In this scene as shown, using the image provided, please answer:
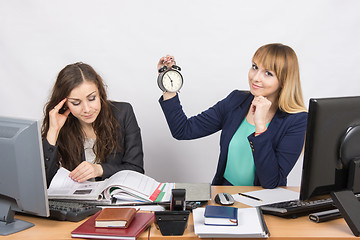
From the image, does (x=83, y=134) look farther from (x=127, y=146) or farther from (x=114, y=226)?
(x=114, y=226)

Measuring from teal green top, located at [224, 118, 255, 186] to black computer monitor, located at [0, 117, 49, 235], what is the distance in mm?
1351

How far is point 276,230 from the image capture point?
1.69 m

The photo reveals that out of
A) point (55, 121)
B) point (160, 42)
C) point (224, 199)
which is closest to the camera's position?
point (224, 199)

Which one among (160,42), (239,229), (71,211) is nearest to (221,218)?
(239,229)

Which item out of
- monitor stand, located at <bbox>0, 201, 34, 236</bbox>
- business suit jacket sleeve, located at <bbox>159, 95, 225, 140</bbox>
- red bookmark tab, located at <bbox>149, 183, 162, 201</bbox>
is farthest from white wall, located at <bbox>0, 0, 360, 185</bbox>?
monitor stand, located at <bbox>0, 201, 34, 236</bbox>

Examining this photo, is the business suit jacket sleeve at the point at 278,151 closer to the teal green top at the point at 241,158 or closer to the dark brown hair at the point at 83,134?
the teal green top at the point at 241,158

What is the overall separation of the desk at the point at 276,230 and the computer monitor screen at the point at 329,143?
15cm

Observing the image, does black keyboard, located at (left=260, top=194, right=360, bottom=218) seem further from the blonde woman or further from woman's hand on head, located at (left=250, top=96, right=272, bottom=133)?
woman's hand on head, located at (left=250, top=96, right=272, bottom=133)

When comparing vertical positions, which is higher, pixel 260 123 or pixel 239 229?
A: pixel 260 123

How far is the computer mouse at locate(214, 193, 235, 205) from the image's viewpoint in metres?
1.99

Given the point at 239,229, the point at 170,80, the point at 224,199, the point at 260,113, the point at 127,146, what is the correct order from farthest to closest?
the point at 127,146, the point at 170,80, the point at 260,113, the point at 224,199, the point at 239,229

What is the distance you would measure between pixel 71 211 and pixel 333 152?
3.72ft

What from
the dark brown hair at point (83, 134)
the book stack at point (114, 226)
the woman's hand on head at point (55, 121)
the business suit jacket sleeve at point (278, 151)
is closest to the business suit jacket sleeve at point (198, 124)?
the dark brown hair at point (83, 134)

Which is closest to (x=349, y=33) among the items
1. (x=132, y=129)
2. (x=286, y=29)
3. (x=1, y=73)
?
(x=286, y=29)
